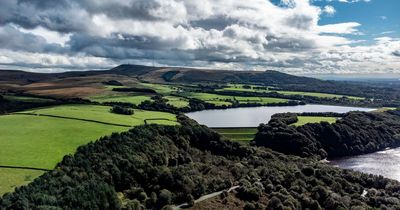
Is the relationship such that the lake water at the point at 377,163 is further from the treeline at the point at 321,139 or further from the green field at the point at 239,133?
the green field at the point at 239,133

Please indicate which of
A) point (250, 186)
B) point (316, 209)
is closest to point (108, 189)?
point (250, 186)

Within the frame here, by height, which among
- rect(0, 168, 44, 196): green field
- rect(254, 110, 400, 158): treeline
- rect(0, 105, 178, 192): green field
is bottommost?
rect(254, 110, 400, 158): treeline

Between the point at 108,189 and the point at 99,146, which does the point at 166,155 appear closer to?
the point at 99,146

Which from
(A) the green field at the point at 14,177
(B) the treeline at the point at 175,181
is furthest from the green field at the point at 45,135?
(B) the treeline at the point at 175,181

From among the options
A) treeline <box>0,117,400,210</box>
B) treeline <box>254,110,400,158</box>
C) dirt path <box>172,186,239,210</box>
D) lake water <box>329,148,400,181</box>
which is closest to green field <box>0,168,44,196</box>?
treeline <box>0,117,400,210</box>

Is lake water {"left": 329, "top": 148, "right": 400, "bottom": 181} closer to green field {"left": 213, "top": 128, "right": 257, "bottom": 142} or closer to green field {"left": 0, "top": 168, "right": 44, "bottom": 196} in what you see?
green field {"left": 213, "top": 128, "right": 257, "bottom": 142}
